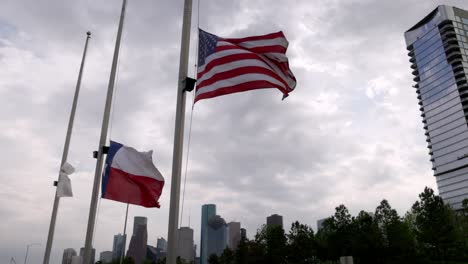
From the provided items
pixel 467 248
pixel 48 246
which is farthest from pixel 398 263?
pixel 48 246

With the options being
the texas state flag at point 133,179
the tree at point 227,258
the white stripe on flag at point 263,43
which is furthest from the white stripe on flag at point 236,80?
the tree at point 227,258

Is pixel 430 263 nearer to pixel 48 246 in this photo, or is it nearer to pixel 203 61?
pixel 48 246

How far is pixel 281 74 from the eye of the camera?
15078mm

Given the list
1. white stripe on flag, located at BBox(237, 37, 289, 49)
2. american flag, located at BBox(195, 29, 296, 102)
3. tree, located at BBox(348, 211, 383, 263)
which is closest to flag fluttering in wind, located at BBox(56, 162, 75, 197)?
american flag, located at BBox(195, 29, 296, 102)

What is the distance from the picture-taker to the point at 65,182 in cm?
2623

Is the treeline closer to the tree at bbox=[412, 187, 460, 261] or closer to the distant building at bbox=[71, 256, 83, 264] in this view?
the tree at bbox=[412, 187, 460, 261]

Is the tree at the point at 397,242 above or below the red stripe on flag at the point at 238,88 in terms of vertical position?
above

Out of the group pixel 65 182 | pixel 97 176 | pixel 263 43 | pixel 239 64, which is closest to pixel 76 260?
pixel 97 176

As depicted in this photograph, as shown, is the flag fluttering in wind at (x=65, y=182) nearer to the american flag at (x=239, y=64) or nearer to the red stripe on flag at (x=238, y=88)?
the american flag at (x=239, y=64)

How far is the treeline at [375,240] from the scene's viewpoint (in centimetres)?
7469

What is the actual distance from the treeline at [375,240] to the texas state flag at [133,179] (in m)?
67.8

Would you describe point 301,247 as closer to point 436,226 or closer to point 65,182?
point 436,226

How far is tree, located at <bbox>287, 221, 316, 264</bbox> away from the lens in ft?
284

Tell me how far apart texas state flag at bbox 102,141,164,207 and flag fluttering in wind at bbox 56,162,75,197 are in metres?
9.12
